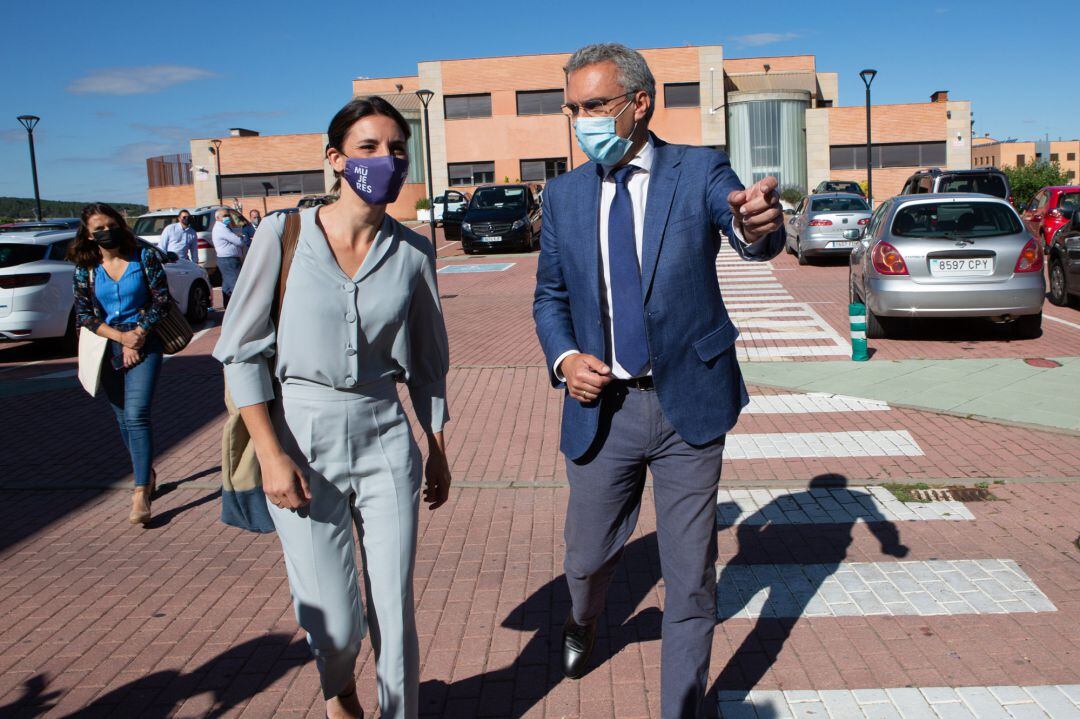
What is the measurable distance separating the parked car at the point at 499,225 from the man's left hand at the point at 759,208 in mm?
26740

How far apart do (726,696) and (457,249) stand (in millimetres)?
30051

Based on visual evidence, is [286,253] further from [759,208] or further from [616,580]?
[616,580]

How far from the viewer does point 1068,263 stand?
Answer: 47.2 ft

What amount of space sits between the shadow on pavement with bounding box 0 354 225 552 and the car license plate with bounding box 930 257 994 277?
25.4 ft

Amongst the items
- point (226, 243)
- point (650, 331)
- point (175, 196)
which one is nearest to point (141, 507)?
point (650, 331)

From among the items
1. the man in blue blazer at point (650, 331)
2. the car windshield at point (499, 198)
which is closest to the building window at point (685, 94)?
the car windshield at point (499, 198)

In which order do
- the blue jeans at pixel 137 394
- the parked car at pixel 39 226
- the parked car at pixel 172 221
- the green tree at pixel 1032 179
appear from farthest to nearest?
1. the green tree at pixel 1032 179
2. the parked car at pixel 172 221
3. the parked car at pixel 39 226
4. the blue jeans at pixel 137 394

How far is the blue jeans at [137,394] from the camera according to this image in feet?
20.0

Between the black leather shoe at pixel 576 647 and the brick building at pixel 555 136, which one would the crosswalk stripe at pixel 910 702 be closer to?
the black leather shoe at pixel 576 647

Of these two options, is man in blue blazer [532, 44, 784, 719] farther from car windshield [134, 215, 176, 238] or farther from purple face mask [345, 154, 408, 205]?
car windshield [134, 215, 176, 238]

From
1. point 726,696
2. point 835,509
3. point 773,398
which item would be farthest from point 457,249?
point 726,696

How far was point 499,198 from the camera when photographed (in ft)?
101

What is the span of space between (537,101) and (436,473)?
5528cm

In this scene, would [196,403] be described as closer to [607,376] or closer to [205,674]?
[205,674]
